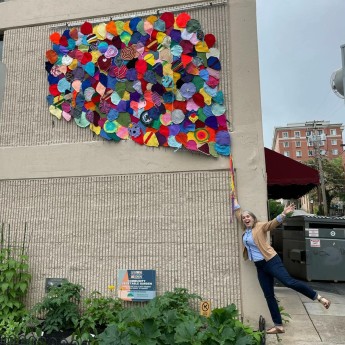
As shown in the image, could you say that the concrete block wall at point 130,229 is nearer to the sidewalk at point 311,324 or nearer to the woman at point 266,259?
the woman at point 266,259

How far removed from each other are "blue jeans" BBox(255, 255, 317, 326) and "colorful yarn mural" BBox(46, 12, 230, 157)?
5.64 ft

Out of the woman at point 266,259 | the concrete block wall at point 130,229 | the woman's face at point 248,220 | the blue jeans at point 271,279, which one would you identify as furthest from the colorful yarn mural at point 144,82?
the blue jeans at point 271,279

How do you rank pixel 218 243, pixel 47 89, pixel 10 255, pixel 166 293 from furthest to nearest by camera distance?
pixel 47 89
pixel 10 255
pixel 218 243
pixel 166 293

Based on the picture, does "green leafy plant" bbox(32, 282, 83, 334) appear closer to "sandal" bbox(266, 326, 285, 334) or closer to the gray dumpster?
"sandal" bbox(266, 326, 285, 334)

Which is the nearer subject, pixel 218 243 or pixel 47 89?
pixel 218 243

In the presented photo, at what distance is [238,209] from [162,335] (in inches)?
85.2

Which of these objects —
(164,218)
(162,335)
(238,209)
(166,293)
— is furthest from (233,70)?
(162,335)

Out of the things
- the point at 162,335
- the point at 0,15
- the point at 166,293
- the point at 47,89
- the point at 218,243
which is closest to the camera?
the point at 162,335

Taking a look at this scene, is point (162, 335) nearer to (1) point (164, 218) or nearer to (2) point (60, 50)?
(1) point (164, 218)

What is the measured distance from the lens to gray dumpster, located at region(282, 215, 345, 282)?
314 inches

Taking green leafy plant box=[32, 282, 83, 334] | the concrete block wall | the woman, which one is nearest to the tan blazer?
the woman

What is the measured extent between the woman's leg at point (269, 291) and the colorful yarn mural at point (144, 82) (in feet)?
5.74

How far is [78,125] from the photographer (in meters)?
6.17

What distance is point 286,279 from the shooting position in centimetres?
470
